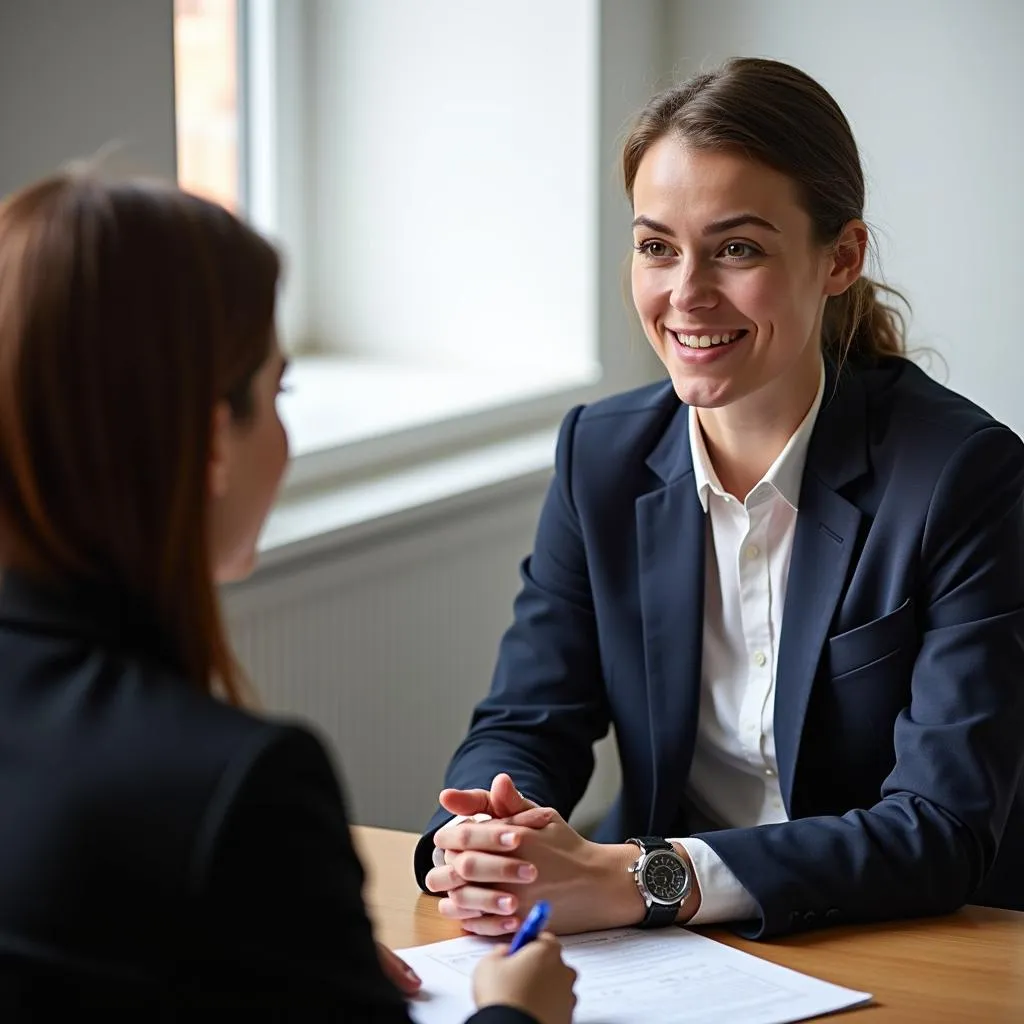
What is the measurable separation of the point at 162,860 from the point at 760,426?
1239 millimetres

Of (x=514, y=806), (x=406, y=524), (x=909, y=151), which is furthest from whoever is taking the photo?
(x=909, y=151)

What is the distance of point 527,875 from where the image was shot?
155cm

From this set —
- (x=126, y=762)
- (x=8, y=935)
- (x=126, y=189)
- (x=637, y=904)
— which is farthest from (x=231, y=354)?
(x=637, y=904)

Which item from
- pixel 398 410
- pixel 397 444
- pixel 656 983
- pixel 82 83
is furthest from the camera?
pixel 398 410

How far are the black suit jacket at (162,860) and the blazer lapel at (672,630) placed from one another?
1039 millimetres

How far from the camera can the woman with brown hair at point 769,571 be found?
1.72m

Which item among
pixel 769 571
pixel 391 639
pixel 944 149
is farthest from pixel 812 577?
pixel 944 149

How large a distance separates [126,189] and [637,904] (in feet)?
2.90

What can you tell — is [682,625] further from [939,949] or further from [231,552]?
[231,552]

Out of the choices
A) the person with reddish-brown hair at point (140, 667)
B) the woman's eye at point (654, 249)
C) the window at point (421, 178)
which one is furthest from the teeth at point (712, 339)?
the window at point (421, 178)

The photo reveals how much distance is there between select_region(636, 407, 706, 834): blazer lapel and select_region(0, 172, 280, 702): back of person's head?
3.42 ft

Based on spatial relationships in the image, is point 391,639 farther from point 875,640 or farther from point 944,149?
point 944,149

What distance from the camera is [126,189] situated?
3.18 feet

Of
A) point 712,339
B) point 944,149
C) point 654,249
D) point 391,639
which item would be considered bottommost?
point 391,639
